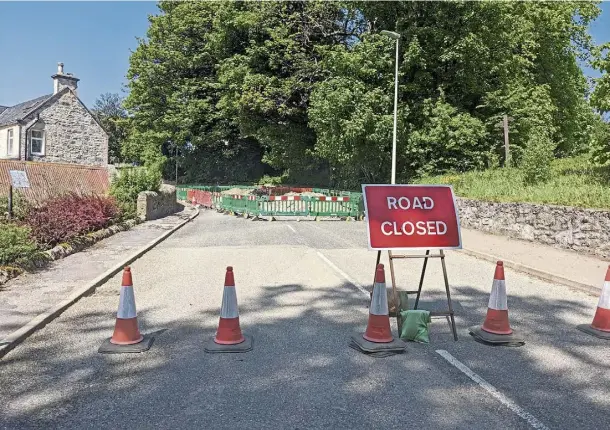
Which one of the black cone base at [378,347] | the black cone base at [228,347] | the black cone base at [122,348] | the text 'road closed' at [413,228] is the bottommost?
the black cone base at [122,348]

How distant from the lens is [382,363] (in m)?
5.03

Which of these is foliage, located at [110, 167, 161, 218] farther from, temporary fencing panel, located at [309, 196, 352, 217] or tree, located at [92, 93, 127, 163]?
tree, located at [92, 93, 127, 163]

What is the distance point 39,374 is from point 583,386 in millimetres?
5038

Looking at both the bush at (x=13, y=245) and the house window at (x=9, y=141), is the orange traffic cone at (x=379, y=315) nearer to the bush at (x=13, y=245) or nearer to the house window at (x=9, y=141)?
the bush at (x=13, y=245)

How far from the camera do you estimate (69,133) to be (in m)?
34.8

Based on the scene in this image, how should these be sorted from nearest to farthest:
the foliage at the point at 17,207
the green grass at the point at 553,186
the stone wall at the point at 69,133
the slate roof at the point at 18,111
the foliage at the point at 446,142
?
the foliage at the point at 17,207 → the green grass at the point at 553,186 → the foliage at the point at 446,142 → the slate roof at the point at 18,111 → the stone wall at the point at 69,133

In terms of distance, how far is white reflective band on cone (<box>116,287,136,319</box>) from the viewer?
5469 mm

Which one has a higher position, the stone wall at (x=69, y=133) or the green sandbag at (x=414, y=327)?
the stone wall at (x=69, y=133)

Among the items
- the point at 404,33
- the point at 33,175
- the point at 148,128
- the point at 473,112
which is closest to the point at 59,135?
the point at 148,128

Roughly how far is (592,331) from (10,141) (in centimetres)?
3525

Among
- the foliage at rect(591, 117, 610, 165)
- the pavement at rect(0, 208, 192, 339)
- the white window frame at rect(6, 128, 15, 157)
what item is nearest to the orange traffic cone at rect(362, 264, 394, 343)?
the pavement at rect(0, 208, 192, 339)

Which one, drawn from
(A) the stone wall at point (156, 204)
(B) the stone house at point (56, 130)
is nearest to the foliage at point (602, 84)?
(A) the stone wall at point (156, 204)

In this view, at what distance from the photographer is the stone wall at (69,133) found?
109 ft

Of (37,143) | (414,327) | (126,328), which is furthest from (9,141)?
(414,327)
